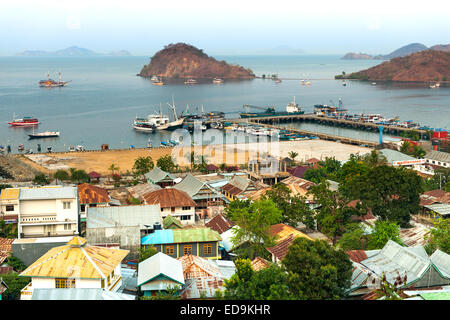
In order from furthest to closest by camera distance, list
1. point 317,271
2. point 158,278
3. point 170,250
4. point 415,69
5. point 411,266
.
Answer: point 415,69
point 170,250
point 411,266
point 158,278
point 317,271

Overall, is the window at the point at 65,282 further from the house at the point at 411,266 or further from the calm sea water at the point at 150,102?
the calm sea water at the point at 150,102

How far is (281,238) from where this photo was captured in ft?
47.4

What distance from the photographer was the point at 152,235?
46.2ft

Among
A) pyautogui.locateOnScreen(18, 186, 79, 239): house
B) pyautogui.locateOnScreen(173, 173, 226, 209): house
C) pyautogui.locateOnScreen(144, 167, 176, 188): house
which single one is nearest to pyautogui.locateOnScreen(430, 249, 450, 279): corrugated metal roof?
pyautogui.locateOnScreen(18, 186, 79, 239): house

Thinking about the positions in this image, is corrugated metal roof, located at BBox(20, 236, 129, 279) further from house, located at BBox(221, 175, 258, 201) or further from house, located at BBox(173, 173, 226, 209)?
house, located at BBox(221, 175, 258, 201)

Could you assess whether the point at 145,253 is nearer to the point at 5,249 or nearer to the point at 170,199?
the point at 5,249

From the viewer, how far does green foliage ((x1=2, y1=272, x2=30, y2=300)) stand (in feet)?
33.6

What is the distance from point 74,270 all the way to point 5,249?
4743mm

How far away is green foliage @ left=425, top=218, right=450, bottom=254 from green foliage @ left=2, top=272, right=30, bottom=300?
9.79 m

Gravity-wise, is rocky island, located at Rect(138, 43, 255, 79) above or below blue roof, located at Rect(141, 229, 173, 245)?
above

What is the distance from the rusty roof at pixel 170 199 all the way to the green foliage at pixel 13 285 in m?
7.93

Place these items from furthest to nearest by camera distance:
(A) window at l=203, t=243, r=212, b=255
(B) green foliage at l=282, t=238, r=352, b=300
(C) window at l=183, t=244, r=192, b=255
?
1. (A) window at l=203, t=243, r=212, b=255
2. (C) window at l=183, t=244, r=192, b=255
3. (B) green foliage at l=282, t=238, r=352, b=300

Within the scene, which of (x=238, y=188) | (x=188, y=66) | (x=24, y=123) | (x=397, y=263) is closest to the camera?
(x=397, y=263)

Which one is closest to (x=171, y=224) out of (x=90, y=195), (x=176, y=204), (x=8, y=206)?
(x=176, y=204)
